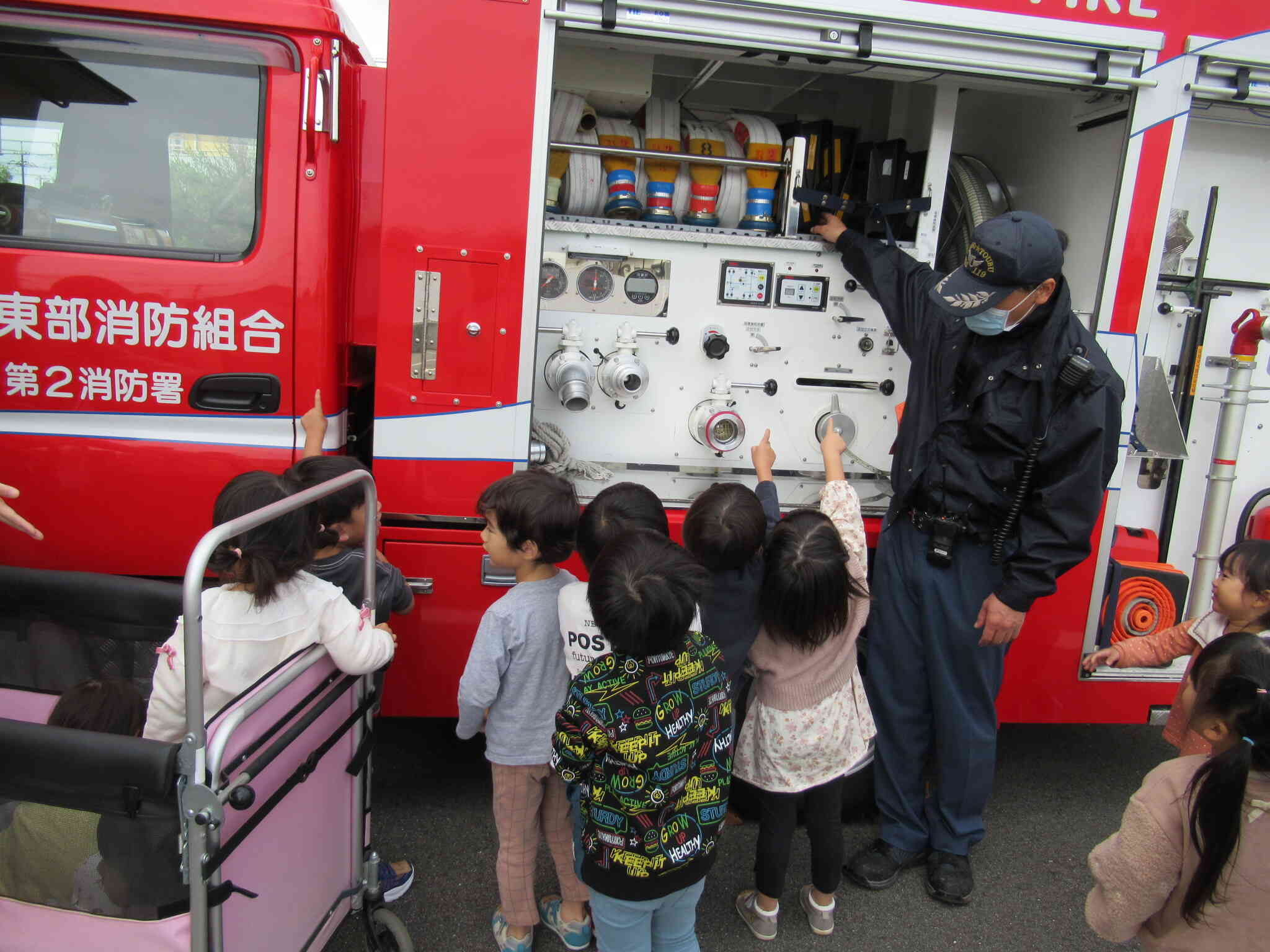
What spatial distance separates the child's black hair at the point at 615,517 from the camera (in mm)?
2273

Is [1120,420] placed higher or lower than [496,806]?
higher

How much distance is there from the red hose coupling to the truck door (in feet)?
10.3

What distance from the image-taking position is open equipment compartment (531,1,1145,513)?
9.19 feet

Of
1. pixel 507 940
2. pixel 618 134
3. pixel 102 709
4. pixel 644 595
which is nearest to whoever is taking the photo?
pixel 644 595

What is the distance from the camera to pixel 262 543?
6.07 ft

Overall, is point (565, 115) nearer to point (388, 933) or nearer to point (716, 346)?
point (716, 346)

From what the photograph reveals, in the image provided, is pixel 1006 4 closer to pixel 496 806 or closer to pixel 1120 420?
pixel 1120 420

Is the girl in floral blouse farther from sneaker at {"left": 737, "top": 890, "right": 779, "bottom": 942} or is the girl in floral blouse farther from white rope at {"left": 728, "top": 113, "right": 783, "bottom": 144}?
white rope at {"left": 728, "top": 113, "right": 783, "bottom": 144}

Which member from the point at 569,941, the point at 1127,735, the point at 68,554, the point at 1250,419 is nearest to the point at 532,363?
the point at 68,554

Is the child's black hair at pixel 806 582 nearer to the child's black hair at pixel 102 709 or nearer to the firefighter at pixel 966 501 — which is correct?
the firefighter at pixel 966 501

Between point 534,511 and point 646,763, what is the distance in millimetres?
654

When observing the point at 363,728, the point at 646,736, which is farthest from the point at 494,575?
the point at 646,736

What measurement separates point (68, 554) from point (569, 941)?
5.84ft

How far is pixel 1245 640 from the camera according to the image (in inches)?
67.4
